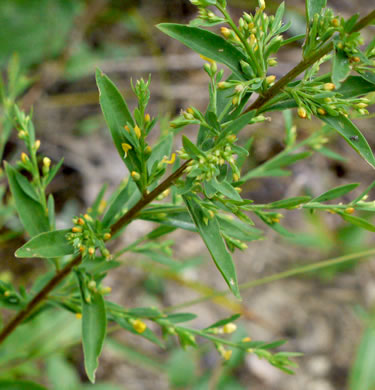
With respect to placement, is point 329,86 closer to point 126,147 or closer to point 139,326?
point 126,147

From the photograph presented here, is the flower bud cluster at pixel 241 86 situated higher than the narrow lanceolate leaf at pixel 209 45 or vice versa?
the narrow lanceolate leaf at pixel 209 45

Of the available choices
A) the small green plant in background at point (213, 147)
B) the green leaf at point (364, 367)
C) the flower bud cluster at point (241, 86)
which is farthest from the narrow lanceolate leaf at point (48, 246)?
the green leaf at point (364, 367)

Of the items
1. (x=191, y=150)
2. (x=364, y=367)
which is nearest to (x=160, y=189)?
(x=191, y=150)

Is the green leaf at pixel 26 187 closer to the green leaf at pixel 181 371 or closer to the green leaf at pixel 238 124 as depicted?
the green leaf at pixel 238 124

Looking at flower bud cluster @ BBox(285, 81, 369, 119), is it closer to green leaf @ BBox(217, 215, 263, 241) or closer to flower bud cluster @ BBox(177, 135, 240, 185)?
flower bud cluster @ BBox(177, 135, 240, 185)

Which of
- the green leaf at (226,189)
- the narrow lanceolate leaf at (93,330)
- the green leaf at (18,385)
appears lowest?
the green leaf at (18,385)

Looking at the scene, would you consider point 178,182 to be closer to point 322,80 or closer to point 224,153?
point 224,153
